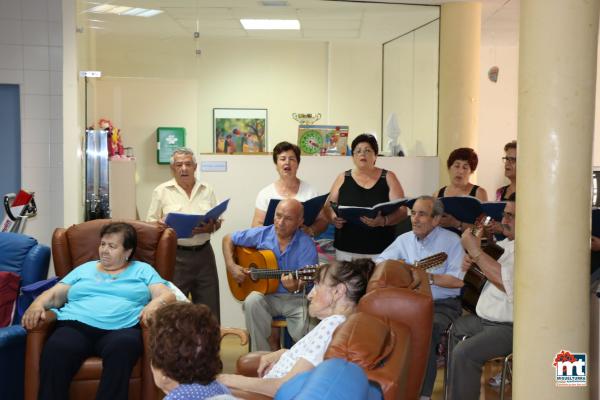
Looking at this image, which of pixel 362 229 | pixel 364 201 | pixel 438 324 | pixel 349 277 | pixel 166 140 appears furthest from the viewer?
pixel 166 140

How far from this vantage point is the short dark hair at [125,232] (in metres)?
3.90

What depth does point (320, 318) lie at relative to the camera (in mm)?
2936

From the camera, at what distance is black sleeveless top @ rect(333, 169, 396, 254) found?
4.85 m

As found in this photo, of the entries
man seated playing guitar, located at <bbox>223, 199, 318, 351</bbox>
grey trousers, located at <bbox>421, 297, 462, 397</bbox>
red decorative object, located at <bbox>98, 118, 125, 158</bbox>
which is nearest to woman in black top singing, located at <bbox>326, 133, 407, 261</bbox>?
man seated playing guitar, located at <bbox>223, 199, 318, 351</bbox>

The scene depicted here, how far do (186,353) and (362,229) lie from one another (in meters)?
2.87

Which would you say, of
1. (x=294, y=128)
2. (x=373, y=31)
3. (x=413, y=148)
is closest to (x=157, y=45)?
(x=294, y=128)

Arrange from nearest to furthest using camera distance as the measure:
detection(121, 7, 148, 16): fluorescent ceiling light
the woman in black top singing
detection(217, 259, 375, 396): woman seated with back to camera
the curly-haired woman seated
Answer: the curly-haired woman seated, detection(217, 259, 375, 396): woman seated with back to camera, the woman in black top singing, detection(121, 7, 148, 16): fluorescent ceiling light

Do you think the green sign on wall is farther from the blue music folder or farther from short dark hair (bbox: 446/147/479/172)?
short dark hair (bbox: 446/147/479/172)

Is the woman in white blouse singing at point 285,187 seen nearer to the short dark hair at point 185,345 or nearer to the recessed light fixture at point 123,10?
the recessed light fixture at point 123,10

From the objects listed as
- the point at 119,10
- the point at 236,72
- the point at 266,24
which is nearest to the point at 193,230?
the point at 236,72

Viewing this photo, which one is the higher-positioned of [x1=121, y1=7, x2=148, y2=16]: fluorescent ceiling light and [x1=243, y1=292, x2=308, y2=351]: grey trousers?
[x1=121, y1=7, x2=148, y2=16]: fluorescent ceiling light

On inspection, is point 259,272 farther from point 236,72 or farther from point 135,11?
point 135,11

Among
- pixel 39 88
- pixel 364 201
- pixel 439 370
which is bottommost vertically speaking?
pixel 439 370

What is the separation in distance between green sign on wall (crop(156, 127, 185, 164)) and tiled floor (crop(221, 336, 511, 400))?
152 centimetres
